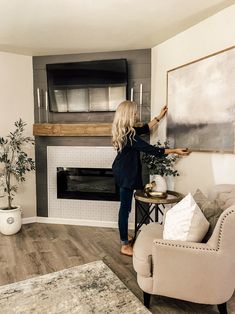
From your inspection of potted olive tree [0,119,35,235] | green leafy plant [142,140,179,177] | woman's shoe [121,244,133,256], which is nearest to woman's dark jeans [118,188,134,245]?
woman's shoe [121,244,133,256]

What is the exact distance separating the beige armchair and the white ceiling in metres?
1.77

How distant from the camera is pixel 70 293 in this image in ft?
6.56

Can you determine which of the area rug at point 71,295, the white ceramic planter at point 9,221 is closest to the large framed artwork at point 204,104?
the area rug at point 71,295

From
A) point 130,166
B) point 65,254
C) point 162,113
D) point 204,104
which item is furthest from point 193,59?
point 65,254

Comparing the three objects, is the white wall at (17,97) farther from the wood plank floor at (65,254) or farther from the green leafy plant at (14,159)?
the wood plank floor at (65,254)

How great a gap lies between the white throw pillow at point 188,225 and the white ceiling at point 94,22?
5.55 ft

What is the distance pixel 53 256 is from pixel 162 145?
1778 millimetres

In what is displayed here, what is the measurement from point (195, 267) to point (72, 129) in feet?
7.67

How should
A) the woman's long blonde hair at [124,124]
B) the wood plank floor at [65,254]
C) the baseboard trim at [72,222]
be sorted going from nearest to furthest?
the wood plank floor at [65,254], the woman's long blonde hair at [124,124], the baseboard trim at [72,222]

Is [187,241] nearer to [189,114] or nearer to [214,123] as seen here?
[214,123]

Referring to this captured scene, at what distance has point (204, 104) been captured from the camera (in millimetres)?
2514

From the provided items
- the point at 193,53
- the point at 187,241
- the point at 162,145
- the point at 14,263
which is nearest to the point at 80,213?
the point at 14,263

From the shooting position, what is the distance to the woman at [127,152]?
2596 millimetres

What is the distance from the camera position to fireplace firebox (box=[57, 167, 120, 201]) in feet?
11.7
